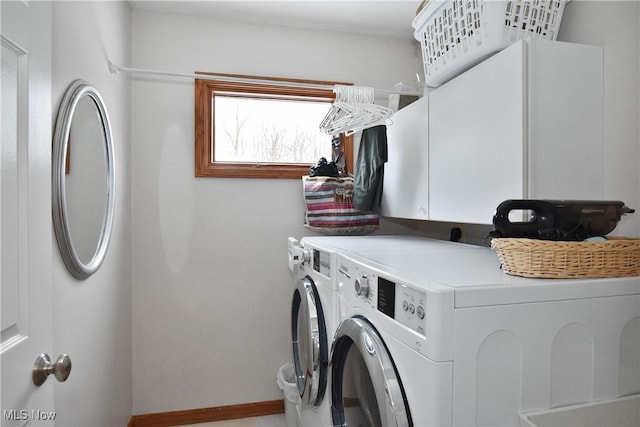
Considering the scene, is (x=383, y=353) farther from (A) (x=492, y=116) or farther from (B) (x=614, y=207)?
(A) (x=492, y=116)

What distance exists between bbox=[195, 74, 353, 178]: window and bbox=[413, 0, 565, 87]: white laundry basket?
3.11 feet

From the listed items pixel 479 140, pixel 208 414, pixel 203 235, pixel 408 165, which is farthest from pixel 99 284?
pixel 479 140

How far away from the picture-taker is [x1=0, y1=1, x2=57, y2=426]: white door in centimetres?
74

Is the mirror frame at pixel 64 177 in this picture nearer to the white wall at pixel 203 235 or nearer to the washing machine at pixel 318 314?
the white wall at pixel 203 235

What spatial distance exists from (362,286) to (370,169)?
1158 mm

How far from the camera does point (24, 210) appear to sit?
80 centimetres

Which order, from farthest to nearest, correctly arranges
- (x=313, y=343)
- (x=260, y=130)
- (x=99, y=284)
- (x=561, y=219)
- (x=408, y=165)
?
1. (x=260, y=130)
2. (x=408, y=165)
3. (x=99, y=284)
4. (x=313, y=343)
5. (x=561, y=219)

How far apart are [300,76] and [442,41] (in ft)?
3.66

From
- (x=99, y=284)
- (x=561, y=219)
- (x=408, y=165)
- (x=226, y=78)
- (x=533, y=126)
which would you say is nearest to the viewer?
(x=561, y=219)

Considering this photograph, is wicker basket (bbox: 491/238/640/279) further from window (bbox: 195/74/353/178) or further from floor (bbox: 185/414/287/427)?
floor (bbox: 185/414/287/427)

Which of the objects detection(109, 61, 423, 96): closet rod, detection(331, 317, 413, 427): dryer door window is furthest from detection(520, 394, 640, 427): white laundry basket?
detection(109, 61, 423, 96): closet rod

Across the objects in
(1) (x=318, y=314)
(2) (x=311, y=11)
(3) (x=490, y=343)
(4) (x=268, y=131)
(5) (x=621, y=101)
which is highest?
(2) (x=311, y=11)

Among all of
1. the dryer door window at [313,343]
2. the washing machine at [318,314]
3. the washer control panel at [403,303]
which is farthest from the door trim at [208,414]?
the washer control panel at [403,303]

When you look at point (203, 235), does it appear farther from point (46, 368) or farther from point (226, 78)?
point (46, 368)
